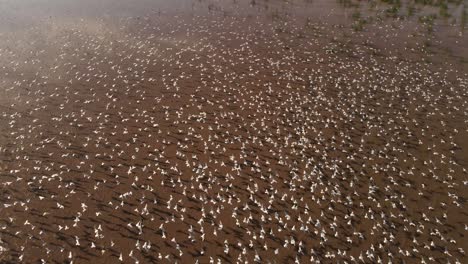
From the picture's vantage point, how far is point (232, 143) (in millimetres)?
20281

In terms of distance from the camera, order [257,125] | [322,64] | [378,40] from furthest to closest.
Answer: [378,40] → [322,64] → [257,125]

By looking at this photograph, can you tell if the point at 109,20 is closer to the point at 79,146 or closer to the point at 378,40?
the point at 79,146

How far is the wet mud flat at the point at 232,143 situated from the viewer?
14.9m

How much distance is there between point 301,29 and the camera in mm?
33969

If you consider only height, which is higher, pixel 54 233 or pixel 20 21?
pixel 20 21

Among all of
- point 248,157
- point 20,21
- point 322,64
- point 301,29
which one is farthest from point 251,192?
point 20,21

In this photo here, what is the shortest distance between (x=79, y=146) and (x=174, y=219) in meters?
7.89

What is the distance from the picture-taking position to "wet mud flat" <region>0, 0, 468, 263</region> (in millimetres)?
14898

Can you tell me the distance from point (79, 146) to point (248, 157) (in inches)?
371

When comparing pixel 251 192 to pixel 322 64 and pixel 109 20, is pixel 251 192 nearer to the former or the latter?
pixel 322 64

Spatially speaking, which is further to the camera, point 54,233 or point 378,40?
point 378,40

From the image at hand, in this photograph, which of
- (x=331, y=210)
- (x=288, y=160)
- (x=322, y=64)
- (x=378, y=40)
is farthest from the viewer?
(x=378, y=40)

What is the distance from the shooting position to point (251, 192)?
55.9 ft

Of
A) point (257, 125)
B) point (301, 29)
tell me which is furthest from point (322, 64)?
point (257, 125)
